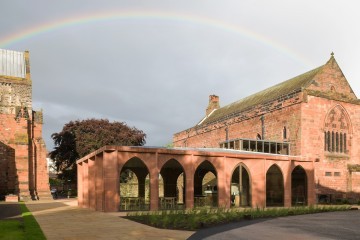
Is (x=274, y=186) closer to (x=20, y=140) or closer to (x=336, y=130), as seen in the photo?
(x=336, y=130)

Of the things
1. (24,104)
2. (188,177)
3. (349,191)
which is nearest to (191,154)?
(188,177)

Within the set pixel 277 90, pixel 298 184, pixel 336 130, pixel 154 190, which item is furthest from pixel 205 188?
pixel 154 190

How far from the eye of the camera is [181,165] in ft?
74.7

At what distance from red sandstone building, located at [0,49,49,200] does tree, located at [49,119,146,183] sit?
6.92m

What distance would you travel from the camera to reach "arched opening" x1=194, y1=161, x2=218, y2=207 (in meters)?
26.3

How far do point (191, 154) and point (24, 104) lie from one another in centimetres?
2776

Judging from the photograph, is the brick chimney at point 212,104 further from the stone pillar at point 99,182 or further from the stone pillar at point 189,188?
the stone pillar at point 99,182

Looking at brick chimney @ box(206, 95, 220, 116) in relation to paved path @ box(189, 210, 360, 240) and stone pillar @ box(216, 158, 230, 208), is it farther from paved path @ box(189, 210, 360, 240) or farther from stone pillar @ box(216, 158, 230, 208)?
paved path @ box(189, 210, 360, 240)

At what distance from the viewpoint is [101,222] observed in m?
15.6

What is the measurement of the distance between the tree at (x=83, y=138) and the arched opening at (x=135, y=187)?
5.16 metres

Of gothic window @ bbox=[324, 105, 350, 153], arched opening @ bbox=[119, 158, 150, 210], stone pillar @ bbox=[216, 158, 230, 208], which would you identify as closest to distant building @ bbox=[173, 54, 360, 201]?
gothic window @ bbox=[324, 105, 350, 153]

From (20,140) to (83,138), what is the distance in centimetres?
1049

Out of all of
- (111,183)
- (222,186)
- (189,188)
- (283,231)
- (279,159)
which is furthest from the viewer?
(279,159)

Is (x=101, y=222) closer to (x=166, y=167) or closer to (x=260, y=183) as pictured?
(x=260, y=183)
